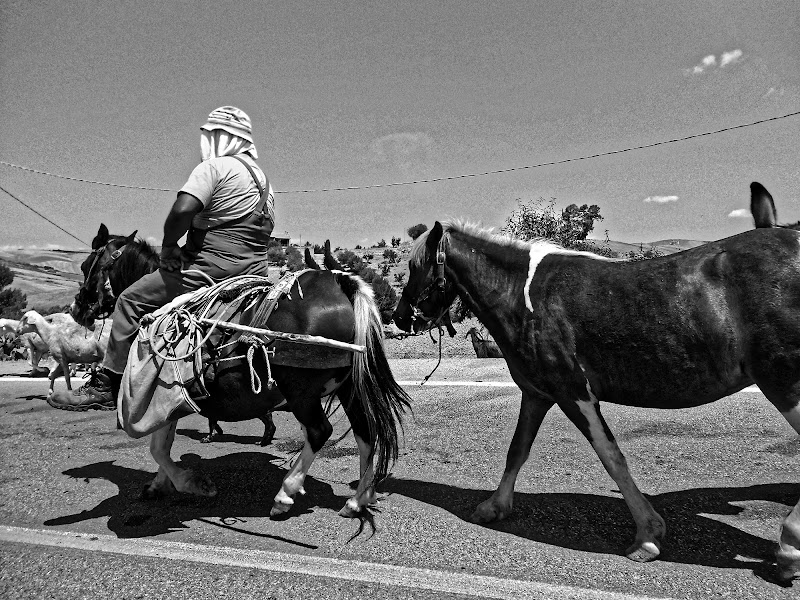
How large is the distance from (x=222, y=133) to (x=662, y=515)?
4214 mm

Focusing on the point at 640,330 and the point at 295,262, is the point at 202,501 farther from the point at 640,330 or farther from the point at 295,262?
the point at 295,262

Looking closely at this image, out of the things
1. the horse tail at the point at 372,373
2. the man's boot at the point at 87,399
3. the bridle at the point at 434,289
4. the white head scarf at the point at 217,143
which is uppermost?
the white head scarf at the point at 217,143

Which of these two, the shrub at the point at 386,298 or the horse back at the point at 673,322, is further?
the shrub at the point at 386,298

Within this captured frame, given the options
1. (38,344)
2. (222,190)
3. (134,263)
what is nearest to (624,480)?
(222,190)

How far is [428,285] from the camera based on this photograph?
418 centimetres

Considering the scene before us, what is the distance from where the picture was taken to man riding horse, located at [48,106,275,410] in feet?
13.8

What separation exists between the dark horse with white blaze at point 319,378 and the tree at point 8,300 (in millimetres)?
33896

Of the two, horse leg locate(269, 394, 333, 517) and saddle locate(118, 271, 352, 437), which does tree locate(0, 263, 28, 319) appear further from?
horse leg locate(269, 394, 333, 517)

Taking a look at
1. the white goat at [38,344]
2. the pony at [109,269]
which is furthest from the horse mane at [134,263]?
the white goat at [38,344]

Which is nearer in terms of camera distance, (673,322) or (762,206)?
(673,322)

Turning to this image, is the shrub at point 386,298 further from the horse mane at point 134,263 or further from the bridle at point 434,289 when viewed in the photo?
the bridle at point 434,289

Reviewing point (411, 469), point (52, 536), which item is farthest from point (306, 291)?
point (52, 536)

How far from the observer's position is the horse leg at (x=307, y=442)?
411 centimetres

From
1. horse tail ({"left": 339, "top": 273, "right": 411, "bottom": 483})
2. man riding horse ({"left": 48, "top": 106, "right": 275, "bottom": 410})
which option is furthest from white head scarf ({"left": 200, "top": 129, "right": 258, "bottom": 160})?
horse tail ({"left": 339, "top": 273, "right": 411, "bottom": 483})
